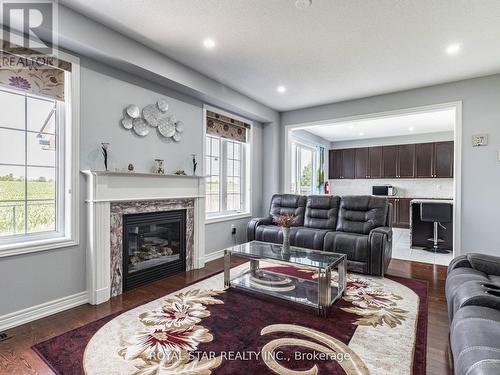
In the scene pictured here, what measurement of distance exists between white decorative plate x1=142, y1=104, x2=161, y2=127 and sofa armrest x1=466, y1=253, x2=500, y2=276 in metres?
3.55

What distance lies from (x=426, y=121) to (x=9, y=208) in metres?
7.36

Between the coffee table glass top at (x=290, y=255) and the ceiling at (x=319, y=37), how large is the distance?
2.26 m

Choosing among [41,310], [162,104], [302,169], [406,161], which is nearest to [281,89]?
[162,104]

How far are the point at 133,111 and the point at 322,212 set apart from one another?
3131 mm

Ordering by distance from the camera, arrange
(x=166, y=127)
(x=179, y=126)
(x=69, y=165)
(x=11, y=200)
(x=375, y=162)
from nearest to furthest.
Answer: (x=11, y=200), (x=69, y=165), (x=166, y=127), (x=179, y=126), (x=375, y=162)

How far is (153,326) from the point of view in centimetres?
225

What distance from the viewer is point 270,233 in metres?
4.27

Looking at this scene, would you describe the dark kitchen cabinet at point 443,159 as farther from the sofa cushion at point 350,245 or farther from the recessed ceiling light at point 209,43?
the recessed ceiling light at point 209,43

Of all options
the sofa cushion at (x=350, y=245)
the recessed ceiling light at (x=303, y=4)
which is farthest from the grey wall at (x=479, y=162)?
the recessed ceiling light at (x=303, y=4)

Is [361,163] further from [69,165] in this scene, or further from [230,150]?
[69,165]

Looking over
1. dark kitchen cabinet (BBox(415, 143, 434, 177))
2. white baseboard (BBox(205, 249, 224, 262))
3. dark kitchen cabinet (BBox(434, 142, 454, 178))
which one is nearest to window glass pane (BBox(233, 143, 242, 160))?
white baseboard (BBox(205, 249, 224, 262))

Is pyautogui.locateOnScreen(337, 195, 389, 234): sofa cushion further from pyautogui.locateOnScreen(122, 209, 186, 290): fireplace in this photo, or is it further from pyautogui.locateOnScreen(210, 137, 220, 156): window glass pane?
pyautogui.locateOnScreen(122, 209, 186, 290): fireplace

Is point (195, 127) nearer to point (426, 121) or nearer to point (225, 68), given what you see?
point (225, 68)

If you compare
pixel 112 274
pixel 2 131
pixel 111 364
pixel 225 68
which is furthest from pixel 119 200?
pixel 225 68
